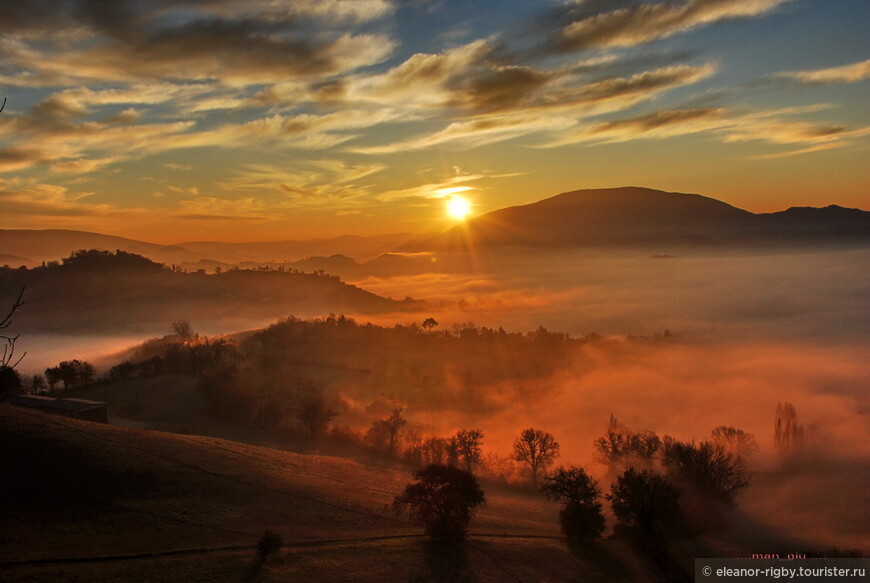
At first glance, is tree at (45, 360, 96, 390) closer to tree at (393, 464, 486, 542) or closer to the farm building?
the farm building

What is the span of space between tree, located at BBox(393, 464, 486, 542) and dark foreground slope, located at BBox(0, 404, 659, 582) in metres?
1.80

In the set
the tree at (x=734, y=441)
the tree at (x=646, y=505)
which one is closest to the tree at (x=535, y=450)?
the tree at (x=646, y=505)

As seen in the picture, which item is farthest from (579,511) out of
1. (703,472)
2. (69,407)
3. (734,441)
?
(734,441)

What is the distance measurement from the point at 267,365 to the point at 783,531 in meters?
165

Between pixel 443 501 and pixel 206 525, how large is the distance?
71.0 feet

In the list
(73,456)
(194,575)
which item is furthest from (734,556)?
(73,456)

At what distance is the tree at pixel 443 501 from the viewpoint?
49031 millimetres

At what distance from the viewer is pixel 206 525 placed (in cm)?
4672

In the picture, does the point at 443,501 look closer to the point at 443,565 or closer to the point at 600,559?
the point at 443,565

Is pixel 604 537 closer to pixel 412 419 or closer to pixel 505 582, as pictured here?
pixel 505 582

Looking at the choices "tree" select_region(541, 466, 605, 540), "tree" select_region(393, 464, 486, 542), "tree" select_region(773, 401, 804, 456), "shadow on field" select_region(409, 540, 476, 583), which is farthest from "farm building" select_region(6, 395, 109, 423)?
"tree" select_region(773, 401, 804, 456)

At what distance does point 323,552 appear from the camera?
42.4 metres

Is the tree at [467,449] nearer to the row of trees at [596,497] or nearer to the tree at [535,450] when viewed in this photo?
the tree at [535,450]

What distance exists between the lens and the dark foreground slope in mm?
38094
